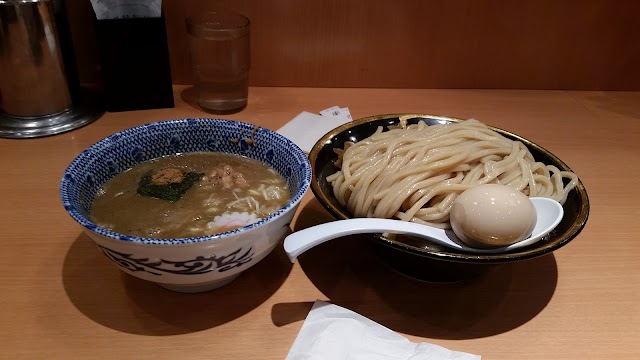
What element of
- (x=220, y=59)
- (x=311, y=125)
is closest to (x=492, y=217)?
(x=311, y=125)

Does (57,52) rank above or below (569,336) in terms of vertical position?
above

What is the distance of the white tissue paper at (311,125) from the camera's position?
4.57 ft

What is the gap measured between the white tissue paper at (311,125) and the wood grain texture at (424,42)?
20 centimetres

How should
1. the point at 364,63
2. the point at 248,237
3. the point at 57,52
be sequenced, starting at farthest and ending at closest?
the point at 364,63 → the point at 57,52 → the point at 248,237

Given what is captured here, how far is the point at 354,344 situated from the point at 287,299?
0.55ft

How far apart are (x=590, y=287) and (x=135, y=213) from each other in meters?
0.82

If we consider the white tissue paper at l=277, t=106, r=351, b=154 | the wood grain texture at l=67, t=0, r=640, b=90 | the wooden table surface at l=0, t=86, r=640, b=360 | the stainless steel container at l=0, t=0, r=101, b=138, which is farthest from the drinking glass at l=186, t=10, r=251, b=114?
the wooden table surface at l=0, t=86, r=640, b=360

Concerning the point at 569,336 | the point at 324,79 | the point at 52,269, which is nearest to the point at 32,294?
the point at 52,269

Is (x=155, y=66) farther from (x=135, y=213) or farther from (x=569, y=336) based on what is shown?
(x=569, y=336)

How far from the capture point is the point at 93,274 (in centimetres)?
93

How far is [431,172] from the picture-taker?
98 centimetres

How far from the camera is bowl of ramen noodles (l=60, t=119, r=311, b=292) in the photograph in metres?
0.75

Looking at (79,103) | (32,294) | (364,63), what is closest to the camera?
(32,294)

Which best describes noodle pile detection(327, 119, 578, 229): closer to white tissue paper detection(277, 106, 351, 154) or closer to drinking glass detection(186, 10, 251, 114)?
white tissue paper detection(277, 106, 351, 154)
